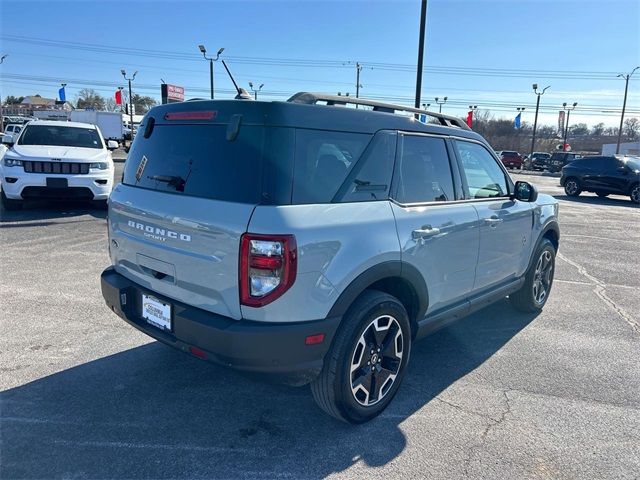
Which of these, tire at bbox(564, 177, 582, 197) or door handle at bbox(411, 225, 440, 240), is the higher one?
door handle at bbox(411, 225, 440, 240)

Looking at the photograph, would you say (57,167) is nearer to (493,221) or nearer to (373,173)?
(373,173)

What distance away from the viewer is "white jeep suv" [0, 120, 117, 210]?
8781mm

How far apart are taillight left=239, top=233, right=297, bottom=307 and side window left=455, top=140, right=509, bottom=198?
6.71ft

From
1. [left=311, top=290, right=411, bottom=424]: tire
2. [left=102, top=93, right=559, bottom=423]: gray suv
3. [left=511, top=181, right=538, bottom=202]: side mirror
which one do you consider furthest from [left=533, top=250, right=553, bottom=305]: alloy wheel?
[left=311, top=290, right=411, bottom=424]: tire

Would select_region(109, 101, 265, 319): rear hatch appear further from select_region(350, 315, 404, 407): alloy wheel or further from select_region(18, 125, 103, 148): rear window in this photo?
select_region(18, 125, 103, 148): rear window

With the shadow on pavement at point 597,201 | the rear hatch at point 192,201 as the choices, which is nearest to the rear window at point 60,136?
the rear hatch at point 192,201

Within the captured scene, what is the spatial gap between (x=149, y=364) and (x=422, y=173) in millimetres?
2502

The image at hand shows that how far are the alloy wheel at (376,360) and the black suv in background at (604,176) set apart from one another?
18797 millimetres

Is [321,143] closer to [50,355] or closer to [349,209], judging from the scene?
[349,209]

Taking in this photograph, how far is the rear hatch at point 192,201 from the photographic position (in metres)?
2.56

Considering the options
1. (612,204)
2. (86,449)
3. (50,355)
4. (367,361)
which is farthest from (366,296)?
(612,204)

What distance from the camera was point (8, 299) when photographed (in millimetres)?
4902

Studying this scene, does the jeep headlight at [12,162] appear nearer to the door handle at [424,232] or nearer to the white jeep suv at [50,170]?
the white jeep suv at [50,170]

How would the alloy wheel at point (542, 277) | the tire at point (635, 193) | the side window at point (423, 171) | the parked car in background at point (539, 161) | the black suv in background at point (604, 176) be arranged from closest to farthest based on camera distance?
the side window at point (423, 171) < the alloy wheel at point (542, 277) < the tire at point (635, 193) < the black suv in background at point (604, 176) < the parked car in background at point (539, 161)
